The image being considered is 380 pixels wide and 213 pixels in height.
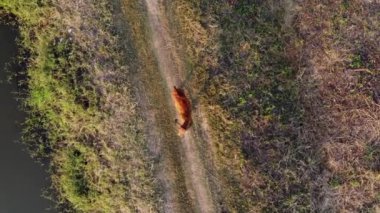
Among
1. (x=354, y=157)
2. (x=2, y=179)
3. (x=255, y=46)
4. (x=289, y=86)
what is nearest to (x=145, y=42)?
(x=255, y=46)

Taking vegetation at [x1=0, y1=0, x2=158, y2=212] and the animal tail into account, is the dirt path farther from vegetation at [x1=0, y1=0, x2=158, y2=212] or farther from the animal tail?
vegetation at [x1=0, y1=0, x2=158, y2=212]

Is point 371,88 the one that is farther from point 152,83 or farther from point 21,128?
point 21,128

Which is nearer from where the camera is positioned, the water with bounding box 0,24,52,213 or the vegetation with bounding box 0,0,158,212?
the vegetation with bounding box 0,0,158,212

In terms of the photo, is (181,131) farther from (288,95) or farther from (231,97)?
(288,95)

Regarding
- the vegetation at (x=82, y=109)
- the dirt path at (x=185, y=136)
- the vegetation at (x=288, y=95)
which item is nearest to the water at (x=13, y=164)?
the vegetation at (x=82, y=109)

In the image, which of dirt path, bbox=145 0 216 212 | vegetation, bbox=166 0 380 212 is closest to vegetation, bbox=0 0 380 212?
vegetation, bbox=166 0 380 212

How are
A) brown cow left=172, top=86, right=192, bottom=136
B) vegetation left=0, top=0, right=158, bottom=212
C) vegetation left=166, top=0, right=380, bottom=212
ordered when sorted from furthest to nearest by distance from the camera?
vegetation left=0, top=0, right=158, bottom=212 → brown cow left=172, top=86, right=192, bottom=136 → vegetation left=166, top=0, right=380, bottom=212
